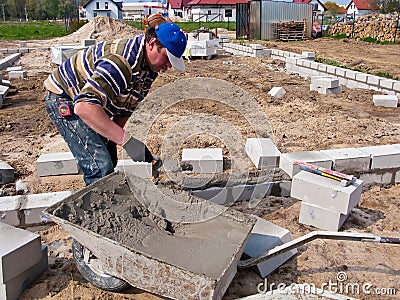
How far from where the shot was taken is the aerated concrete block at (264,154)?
175 inches

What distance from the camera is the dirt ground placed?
2941 millimetres

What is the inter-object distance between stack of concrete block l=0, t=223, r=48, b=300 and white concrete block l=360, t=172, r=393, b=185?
3.30 meters

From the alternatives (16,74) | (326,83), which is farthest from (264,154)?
(16,74)

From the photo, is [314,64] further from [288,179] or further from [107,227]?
[107,227]

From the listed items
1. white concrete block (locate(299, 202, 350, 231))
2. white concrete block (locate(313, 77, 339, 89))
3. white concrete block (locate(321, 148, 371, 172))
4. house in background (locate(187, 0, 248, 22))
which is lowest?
white concrete block (locate(299, 202, 350, 231))

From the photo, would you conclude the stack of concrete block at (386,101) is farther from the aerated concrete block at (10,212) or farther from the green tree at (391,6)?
the green tree at (391,6)

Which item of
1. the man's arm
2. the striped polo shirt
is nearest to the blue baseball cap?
the striped polo shirt

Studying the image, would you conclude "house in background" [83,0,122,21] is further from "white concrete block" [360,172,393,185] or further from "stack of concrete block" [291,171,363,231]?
"stack of concrete block" [291,171,363,231]

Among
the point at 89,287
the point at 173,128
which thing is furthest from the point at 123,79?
the point at 173,128

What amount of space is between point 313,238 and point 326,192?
2.94 ft

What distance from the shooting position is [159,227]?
2918mm

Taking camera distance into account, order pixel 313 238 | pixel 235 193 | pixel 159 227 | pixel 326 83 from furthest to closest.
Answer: pixel 326 83 → pixel 235 193 → pixel 159 227 → pixel 313 238

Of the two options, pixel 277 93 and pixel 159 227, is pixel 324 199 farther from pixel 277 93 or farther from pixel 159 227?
pixel 277 93

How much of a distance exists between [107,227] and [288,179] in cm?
215
